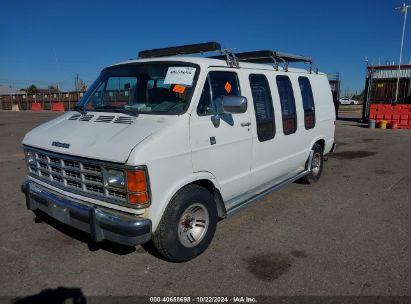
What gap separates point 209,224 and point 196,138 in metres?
1.03

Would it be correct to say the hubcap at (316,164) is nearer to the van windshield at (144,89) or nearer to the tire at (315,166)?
the tire at (315,166)

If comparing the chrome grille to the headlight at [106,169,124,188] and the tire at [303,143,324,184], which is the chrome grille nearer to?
the headlight at [106,169,124,188]

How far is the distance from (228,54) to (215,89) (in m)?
0.60

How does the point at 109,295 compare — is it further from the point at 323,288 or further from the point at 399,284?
the point at 399,284

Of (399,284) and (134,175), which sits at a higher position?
(134,175)

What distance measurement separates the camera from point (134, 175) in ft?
9.71

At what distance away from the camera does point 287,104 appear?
17.4ft

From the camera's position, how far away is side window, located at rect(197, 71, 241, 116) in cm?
371

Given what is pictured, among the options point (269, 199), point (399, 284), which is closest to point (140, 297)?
point (399, 284)

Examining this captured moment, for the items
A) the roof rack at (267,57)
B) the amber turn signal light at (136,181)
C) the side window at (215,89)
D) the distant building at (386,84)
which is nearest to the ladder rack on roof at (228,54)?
the roof rack at (267,57)

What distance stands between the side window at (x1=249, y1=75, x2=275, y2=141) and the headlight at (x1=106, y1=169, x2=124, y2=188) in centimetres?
213

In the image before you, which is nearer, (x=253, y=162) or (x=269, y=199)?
(x=253, y=162)

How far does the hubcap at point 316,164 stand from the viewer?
255 inches

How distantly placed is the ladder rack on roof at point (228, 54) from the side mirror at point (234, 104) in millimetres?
750
